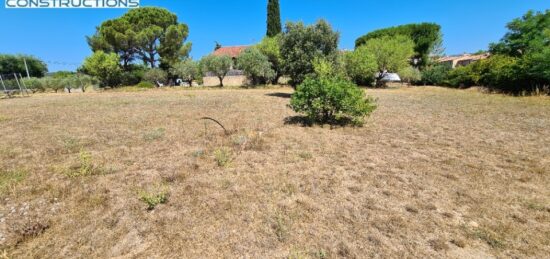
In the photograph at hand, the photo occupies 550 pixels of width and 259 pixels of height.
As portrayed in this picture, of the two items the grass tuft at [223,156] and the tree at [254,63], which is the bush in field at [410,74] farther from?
the grass tuft at [223,156]

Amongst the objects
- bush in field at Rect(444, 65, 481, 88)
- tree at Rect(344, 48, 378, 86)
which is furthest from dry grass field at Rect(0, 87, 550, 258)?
tree at Rect(344, 48, 378, 86)

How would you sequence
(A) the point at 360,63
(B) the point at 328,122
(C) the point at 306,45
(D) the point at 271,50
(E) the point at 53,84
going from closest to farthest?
1. (B) the point at 328,122
2. (C) the point at 306,45
3. (A) the point at 360,63
4. (D) the point at 271,50
5. (E) the point at 53,84

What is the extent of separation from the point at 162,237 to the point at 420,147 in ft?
15.0

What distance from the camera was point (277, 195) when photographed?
2936 millimetres

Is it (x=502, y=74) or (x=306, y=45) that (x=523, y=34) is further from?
(x=306, y=45)

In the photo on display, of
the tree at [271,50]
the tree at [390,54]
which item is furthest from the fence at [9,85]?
the tree at [390,54]

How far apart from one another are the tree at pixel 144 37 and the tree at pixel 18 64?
56.0 ft

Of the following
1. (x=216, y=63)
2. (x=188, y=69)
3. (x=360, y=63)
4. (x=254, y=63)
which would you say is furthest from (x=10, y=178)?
(x=188, y=69)

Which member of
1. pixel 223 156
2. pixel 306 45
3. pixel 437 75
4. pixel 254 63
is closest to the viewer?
pixel 223 156

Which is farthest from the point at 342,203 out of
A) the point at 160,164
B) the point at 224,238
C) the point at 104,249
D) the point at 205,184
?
the point at 160,164

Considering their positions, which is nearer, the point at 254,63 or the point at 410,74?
the point at 254,63

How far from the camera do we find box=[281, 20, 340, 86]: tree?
12.0 metres

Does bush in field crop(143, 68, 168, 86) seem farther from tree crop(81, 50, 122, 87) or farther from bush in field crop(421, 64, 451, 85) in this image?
bush in field crop(421, 64, 451, 85)

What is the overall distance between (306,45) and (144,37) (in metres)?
20.8
